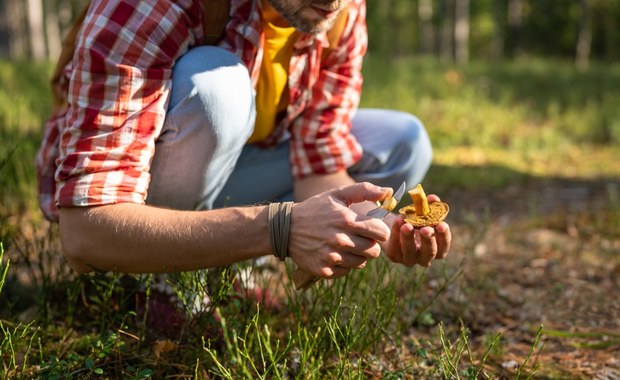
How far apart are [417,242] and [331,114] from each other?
759 millimetres

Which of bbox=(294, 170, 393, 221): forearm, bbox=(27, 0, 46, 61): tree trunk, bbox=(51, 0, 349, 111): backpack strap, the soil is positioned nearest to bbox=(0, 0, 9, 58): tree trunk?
bbox=(27, 0, 46, 61): tree trunk

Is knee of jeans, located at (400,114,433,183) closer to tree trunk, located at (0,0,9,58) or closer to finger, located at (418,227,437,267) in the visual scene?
finger, located at (418,227,437,267)

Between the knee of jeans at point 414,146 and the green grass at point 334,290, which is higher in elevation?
the knee of jeans at point 414,146

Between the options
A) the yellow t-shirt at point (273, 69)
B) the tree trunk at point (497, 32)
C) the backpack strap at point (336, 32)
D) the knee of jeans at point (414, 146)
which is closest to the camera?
the yellow t-shirt at point (273, 69)

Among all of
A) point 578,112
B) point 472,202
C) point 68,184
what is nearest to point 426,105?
point 578,112

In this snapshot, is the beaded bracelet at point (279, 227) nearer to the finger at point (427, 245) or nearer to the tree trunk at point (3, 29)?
the finger at point (427, 245)

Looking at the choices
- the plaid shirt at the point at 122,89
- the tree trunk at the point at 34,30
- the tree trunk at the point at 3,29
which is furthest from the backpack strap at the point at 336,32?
the tree trunk at the point at 3,29

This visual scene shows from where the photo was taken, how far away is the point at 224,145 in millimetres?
1859

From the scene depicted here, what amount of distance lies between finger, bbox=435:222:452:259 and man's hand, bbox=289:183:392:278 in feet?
0.60

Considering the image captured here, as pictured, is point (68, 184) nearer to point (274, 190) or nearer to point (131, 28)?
point (131, 28)

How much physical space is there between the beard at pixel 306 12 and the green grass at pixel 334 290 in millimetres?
688

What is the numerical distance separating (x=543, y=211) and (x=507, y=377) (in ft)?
7.78

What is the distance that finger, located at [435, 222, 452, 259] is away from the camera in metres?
1.56

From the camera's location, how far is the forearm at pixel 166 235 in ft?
4.89
